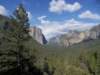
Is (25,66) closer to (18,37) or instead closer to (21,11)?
(18,37)

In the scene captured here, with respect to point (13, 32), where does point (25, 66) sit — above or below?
below

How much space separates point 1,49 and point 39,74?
11.7 metres

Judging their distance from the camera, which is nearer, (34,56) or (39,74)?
(34,56)

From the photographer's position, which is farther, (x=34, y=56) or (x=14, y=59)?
(x=34, y=56)

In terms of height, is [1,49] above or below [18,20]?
below

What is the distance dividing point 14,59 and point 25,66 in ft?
7.68

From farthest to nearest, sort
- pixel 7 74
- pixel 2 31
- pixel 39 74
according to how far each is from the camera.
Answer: pixel 39 74 → pixel 2 31 → pixel 7 74

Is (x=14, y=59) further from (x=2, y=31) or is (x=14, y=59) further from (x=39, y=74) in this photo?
(x=39, y=74)

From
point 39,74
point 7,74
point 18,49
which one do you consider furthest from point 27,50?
point 39,74

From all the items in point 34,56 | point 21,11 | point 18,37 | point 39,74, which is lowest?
point 39,74

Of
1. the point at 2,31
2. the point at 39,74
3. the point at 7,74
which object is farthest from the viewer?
the point at 39,74

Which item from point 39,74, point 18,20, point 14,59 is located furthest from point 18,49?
point 39,74

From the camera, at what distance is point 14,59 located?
1448 inches

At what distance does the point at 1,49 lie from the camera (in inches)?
1501
